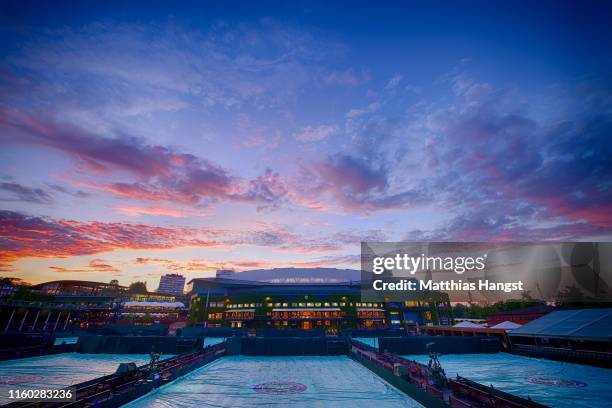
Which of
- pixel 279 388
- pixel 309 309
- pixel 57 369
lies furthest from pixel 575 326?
pixel 309 309

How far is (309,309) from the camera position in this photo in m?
91.1

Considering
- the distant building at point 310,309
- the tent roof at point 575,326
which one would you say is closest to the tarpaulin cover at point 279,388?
the tent roof at point 575,326

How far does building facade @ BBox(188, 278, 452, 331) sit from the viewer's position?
91375 millimetres

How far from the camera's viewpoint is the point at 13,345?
3722 centimetres

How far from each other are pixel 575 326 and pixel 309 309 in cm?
7143

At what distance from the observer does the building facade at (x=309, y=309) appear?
300 ft

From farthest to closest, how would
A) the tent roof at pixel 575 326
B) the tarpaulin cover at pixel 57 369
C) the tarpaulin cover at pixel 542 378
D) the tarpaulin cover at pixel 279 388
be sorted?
1. the tent roof at pixel 575 326
2. the tarpaulin cover at pixel 57 369
3. the tarpaulin cover at pixel 542 378
4. the tarpaulin cover at pixel 279 388

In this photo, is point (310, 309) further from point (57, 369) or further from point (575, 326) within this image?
point (57, 369)

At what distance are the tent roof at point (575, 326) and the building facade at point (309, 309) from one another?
6010 centimetres

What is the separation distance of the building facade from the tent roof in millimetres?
60103

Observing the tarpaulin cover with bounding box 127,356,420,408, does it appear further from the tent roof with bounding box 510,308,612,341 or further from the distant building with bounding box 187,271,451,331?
the distant building with bounding box 187,271,451,331

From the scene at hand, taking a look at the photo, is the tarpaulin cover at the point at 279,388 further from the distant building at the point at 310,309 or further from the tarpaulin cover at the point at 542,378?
the distant building at the point at 310,309

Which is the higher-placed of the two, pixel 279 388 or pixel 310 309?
pixel 310 309

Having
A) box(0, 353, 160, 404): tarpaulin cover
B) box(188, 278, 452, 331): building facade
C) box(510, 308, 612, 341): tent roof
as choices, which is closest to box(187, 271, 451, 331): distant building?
box(188, 278, 452, 331): building facade
